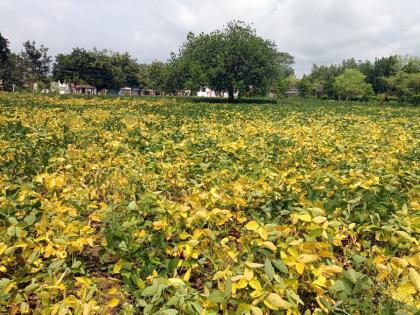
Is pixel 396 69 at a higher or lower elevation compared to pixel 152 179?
higher

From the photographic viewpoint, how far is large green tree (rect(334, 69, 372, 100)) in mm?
90250

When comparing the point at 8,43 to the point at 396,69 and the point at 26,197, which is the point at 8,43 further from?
the point at 396,69

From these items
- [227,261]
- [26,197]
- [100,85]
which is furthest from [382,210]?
[100,85]

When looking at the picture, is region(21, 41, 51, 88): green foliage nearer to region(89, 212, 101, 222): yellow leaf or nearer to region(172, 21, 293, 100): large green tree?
region(172, 21, 293, 100): large green tree

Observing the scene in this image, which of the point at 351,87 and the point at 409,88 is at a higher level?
the point at 351,87

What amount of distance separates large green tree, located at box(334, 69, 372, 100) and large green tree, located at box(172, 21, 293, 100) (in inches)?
1932

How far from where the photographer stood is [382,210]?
10.6ft

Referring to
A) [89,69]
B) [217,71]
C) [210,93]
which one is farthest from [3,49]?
[210,93]

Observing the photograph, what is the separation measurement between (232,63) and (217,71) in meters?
2.74

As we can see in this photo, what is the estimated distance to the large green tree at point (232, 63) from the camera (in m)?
46.3

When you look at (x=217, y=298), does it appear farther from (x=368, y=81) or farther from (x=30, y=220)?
(x=368, y=81)

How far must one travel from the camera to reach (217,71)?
4566 cm

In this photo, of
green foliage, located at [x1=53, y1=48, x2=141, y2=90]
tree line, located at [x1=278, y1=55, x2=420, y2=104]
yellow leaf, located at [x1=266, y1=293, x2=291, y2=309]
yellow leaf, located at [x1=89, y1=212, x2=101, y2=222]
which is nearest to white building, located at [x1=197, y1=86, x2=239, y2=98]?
tree line, located at [x1=278, y1=55, x2=420, y2=104]

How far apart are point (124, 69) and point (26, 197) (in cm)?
10366
